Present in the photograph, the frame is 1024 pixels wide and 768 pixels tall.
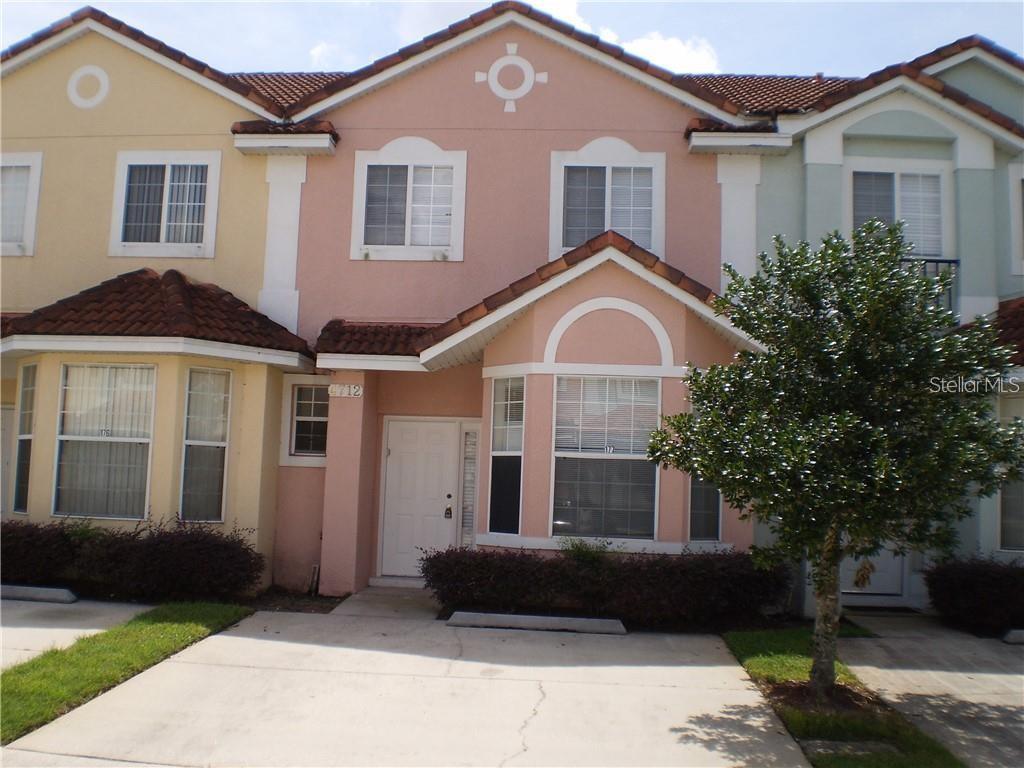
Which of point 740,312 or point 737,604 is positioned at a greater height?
point 740,312

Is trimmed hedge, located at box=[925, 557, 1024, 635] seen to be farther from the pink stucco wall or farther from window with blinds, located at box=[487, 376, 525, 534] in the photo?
window with blinds, located at box=[487, 376, 525, 534]

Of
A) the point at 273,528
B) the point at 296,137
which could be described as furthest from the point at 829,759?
the point at 296,137

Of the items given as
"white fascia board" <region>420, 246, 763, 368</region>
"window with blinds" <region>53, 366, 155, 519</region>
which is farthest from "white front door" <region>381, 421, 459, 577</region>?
"window with blinds" <region>53, 366, 155, 519</region>

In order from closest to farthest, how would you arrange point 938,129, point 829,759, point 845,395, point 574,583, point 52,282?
point 829,759, point 845,395, point 574,583, point 938,129, point 52,282

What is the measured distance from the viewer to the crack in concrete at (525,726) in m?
5.63

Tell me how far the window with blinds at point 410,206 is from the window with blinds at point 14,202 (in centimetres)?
516

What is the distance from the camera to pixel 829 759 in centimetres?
570

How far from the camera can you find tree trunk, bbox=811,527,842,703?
22.1ft

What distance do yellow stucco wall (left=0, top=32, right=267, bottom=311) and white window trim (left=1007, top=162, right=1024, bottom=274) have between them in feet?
33.6

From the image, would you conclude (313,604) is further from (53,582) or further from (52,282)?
(52,282)

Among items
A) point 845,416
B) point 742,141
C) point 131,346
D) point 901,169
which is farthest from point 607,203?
point 131,346

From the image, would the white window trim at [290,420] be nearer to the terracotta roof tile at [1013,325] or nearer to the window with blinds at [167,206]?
the window with blinds at [167,206]

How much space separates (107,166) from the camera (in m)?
11.9

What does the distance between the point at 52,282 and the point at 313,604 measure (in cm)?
614
